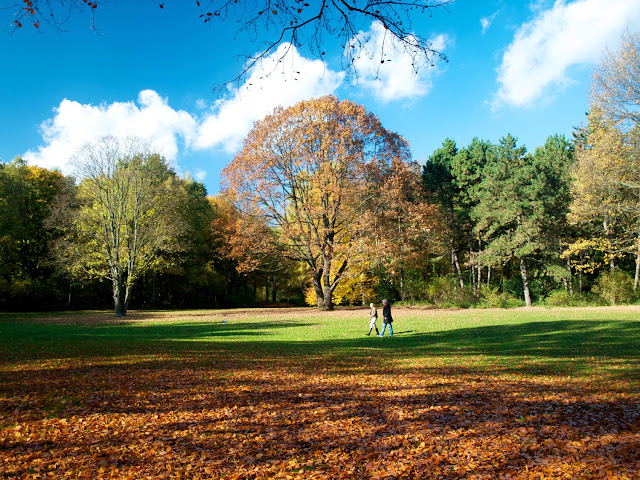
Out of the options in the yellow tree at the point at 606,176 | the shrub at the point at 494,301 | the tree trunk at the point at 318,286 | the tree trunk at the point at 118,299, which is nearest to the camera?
the yellow tree at the point at 606,176

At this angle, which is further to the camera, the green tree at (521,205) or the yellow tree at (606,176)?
the green tree at (521,205)

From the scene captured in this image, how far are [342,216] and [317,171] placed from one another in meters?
4.42

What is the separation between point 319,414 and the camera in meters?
6.10

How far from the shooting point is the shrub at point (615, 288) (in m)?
29.5

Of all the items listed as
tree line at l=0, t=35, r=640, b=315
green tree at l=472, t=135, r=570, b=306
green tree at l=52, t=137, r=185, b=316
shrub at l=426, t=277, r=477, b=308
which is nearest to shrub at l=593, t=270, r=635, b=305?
tree line at l=0, t=35, r=640, b=315

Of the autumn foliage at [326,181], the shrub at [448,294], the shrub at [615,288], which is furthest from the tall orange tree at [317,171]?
the shrub at [615,288]

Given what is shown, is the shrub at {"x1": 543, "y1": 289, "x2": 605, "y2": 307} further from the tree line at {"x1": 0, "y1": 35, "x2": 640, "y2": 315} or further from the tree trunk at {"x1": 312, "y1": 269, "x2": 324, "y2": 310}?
the tree trunk at {"x1": 312, "y1": 269, "x2": 324, "y2": 310}

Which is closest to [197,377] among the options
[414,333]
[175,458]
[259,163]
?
[175,458]

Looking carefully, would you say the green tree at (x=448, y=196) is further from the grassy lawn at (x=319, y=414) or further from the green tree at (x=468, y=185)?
the grassy lawn at (x=319, y=414)

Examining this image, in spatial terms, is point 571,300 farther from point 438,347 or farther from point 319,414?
point 319,414

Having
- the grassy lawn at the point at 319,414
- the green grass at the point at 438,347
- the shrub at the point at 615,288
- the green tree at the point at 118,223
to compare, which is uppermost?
the green tree at the point at 118,223

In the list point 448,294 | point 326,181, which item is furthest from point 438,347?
point 448,294

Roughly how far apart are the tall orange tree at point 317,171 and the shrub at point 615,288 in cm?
1777

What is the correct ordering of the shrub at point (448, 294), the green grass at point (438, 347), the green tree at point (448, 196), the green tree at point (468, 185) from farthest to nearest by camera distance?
the green tree at point (448, 196) → the green tree at point (468, 185) → the shrub at point (448, 294) → the green grass at point (438, 347)
